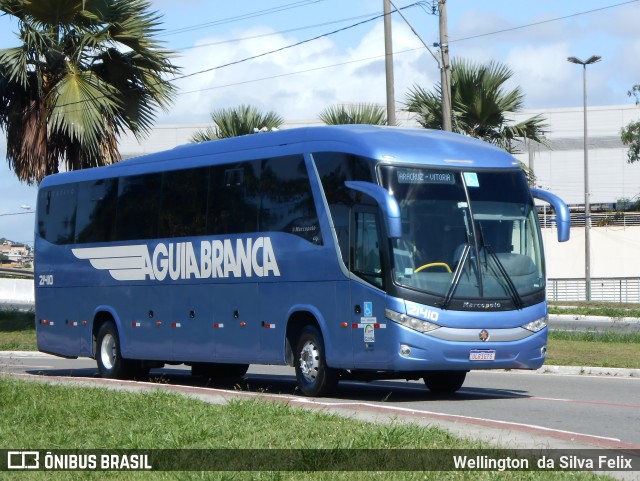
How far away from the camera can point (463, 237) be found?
15.1 metres

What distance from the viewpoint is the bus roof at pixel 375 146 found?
50.4 feet

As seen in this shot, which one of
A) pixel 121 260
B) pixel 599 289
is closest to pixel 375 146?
pixel 121 260

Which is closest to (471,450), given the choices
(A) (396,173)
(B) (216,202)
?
(A) (396,173)

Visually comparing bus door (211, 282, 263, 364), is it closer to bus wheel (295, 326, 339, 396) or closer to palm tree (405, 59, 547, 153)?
bus wheel (295, 326, 339, 396)

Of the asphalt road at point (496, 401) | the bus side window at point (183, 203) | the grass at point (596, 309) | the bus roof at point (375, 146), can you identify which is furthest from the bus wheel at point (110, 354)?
the grass at point (596, 309)

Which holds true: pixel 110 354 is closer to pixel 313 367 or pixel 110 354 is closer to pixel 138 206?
pixel 138 206

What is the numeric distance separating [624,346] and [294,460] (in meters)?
18.3

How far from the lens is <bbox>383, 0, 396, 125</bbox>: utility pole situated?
28078 millimetres

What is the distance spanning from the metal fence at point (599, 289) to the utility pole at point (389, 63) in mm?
25507

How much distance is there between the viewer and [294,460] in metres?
9.12

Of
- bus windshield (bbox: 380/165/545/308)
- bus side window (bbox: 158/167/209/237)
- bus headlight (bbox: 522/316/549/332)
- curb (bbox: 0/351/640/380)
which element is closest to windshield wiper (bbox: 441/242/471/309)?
bus windshield (bbox: 380/165/545/308)

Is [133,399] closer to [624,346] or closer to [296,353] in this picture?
[296,353]

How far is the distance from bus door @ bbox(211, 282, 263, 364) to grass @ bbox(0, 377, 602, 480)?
3.29 m

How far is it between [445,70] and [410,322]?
12.6 m
